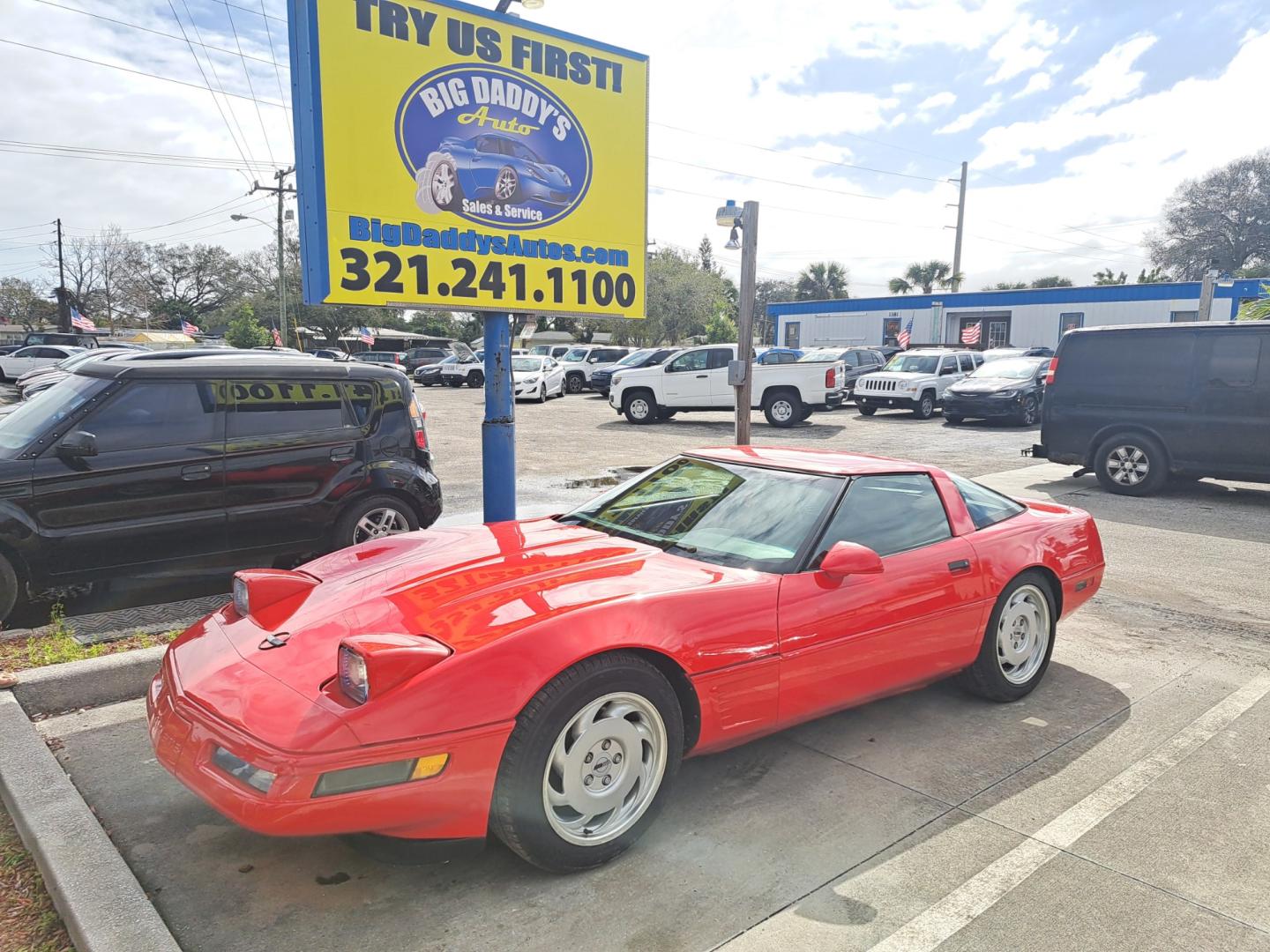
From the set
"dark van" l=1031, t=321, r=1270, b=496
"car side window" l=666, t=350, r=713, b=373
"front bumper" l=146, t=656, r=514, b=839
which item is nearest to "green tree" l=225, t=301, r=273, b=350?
"car side window" l=666, t=350, r=713, b=373

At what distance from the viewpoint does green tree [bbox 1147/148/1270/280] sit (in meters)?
65.6

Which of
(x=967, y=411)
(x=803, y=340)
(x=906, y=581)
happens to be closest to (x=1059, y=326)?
(x=803, y=340)

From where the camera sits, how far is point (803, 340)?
49.0 m

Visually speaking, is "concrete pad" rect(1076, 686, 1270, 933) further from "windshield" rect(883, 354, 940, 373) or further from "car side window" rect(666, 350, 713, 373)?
"windshield" rect(883, 354, 940, 373)

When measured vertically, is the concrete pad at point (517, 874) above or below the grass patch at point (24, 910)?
below

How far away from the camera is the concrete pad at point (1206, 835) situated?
278 centimetres

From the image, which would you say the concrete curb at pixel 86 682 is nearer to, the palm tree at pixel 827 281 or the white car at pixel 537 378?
the white car at pixel 537 378

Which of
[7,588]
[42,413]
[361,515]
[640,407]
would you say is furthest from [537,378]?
[7,588]

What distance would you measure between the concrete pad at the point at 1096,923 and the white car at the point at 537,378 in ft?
68.9

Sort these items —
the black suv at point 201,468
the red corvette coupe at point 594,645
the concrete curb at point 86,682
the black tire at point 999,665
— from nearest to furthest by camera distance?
the red corvette coupe at point 594,645
the concrete curb at point 86,682
the black tire at point 999,665
the black suv at point 201,468

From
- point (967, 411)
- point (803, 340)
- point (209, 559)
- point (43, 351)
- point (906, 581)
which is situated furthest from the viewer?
point (803, 340)

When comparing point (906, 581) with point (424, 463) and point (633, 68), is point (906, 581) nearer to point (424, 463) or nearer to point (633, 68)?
point (424, 463)

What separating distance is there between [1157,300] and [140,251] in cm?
7272

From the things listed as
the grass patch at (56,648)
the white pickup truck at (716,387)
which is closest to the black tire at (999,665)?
the grass patch at (56,648)
